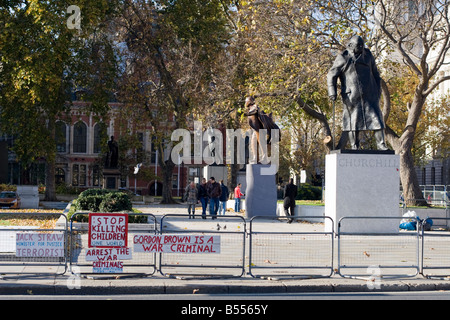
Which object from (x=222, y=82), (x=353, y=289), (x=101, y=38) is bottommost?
(x=353, y=289)

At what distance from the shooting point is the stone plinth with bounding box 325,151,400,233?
19016 millimetres

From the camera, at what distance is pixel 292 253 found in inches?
506

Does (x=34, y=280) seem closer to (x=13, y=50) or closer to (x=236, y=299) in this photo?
(x=236, y=299)

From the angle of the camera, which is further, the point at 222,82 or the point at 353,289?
the point at 222,82

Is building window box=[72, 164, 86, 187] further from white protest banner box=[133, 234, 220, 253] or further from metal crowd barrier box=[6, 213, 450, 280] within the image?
white protest banner box=[133, 234, 220, 253]

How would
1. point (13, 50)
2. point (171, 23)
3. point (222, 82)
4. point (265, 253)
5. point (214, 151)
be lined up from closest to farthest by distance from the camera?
point (265, 253) → point (13, 50) → point (222, 82) → point (171, 23) → point (214, 151)

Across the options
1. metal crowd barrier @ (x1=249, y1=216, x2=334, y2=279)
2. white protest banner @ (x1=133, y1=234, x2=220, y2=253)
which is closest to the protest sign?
white protest banner @ (x1=133, y1=234, x2=220, y2=253)

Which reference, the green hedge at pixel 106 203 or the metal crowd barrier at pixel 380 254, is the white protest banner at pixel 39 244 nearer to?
the metal crowd barrier at pixel 380 254

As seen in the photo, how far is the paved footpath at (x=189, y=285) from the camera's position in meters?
10.6

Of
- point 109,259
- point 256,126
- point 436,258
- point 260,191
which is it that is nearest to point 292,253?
point 436,258

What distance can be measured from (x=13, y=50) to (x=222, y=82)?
1129 centimetres

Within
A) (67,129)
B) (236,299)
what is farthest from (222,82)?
(67,129)

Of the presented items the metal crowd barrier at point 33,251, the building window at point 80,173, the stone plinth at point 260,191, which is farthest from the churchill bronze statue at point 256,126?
the building window at point 80,173

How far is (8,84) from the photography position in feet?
112
